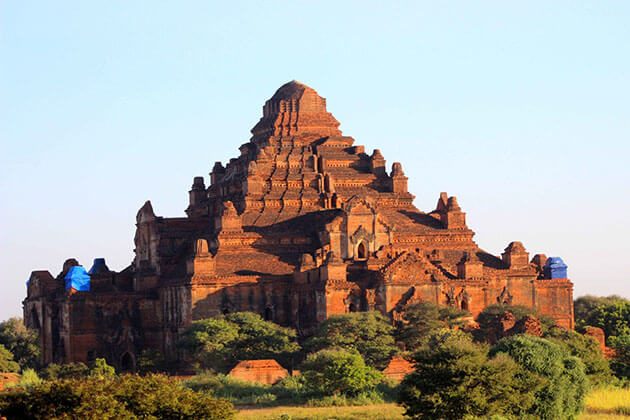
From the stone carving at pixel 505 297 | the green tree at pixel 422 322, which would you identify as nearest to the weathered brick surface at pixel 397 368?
the green tree at pixel 422 322

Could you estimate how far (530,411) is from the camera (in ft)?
215

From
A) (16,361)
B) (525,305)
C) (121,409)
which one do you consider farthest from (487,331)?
(121,409)

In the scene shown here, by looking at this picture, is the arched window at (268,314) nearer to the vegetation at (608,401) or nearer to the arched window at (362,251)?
the arched window at (362,251)

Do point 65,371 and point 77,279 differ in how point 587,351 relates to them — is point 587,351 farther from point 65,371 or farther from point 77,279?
point 77,279

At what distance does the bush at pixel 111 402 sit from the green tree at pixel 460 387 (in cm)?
902

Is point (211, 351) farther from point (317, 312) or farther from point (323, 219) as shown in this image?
point (323, 219)

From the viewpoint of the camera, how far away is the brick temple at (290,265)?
88.7 m

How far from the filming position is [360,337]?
82.4m

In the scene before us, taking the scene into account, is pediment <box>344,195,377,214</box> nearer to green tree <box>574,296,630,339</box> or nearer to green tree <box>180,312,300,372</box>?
green tree <box>180,312,300,372</box>

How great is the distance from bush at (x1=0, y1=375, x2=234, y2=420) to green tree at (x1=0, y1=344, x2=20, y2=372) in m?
28.4

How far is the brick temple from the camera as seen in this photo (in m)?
88.7

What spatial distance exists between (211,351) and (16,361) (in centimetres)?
1472

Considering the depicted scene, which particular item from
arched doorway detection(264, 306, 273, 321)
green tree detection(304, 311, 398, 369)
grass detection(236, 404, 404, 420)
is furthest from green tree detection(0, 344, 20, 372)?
grass detection(236, 404, 404, 420)

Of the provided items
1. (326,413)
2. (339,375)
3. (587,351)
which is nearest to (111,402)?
(326,413)
